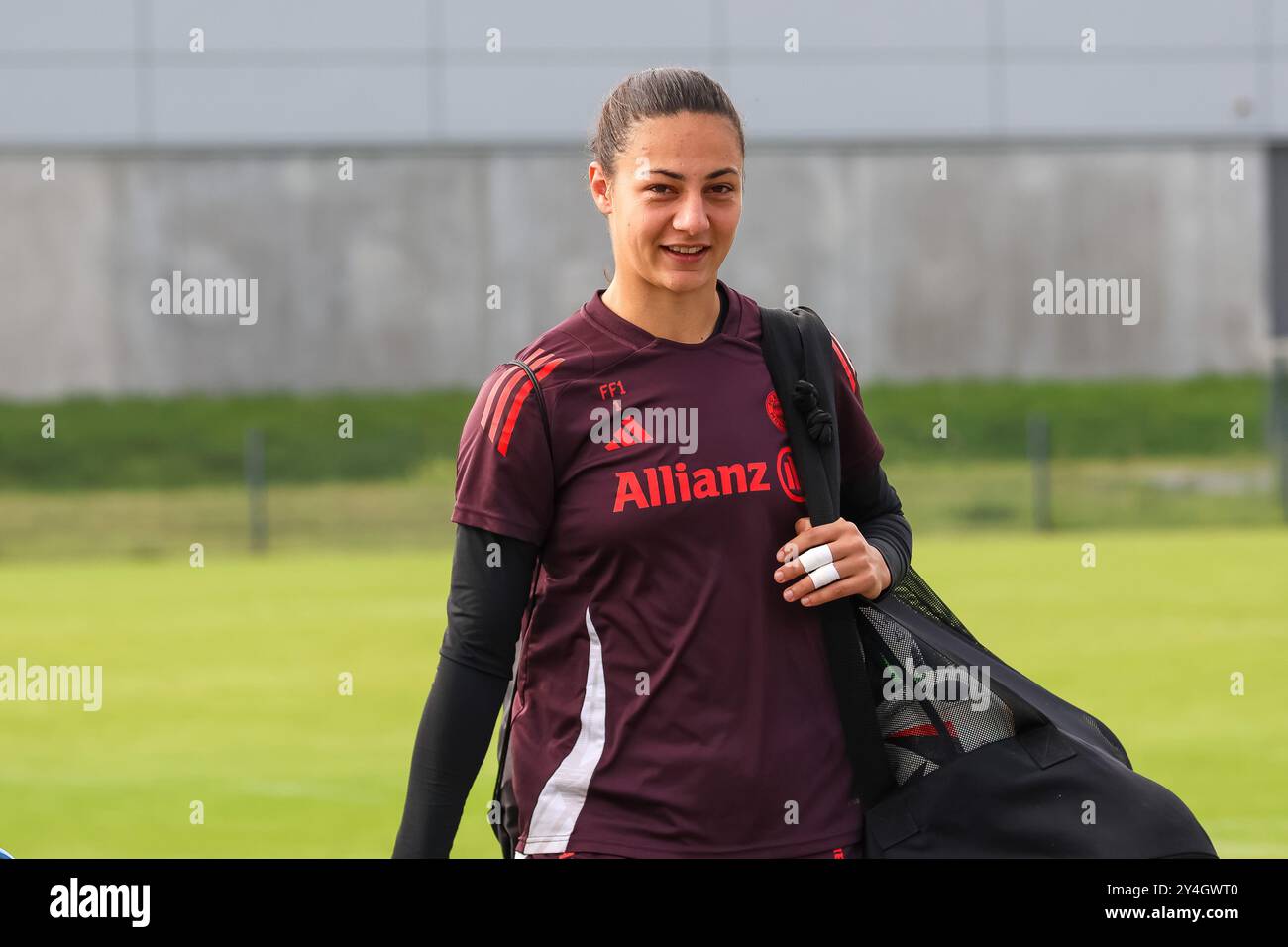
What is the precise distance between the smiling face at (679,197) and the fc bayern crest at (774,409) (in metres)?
0.21

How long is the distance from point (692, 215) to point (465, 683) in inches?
32.6

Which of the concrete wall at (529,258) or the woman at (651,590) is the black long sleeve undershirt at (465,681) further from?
the concrete wall at (529,258)

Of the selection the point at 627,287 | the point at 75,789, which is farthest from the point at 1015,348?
the point at 627,287

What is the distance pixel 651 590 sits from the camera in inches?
112

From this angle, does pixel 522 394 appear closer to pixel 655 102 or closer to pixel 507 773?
pixel 655 102

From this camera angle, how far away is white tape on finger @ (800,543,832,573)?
2.83 m

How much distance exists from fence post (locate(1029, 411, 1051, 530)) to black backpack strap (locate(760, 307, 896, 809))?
19505 millimetres

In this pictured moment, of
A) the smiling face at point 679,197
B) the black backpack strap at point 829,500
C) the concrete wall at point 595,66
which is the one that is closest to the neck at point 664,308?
the smiling face at point 679,197

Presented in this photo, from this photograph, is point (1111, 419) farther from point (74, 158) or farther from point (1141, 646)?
point (74, 158)

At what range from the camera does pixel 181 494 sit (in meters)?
23.3

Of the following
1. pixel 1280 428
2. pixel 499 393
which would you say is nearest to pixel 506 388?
pixel 499 393

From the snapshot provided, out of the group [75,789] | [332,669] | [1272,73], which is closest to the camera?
[75,789]

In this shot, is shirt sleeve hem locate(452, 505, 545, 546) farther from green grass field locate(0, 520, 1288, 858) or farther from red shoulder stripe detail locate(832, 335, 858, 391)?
green grass field locate(0, 520, 1288, 858)

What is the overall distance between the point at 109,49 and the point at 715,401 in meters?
23.7
